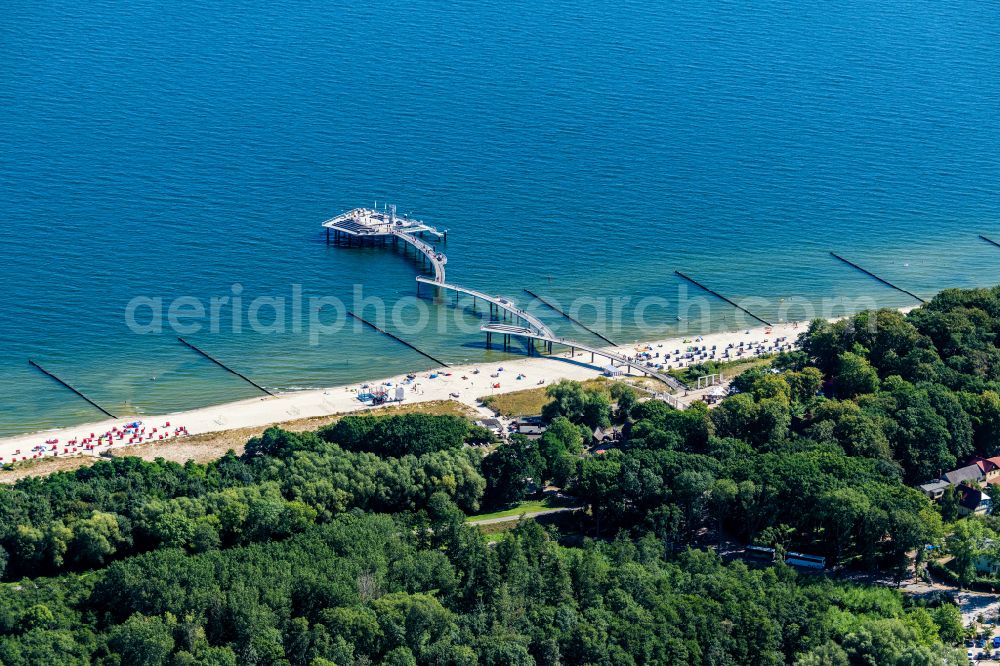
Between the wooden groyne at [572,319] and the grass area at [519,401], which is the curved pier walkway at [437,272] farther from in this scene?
the grass area at [519,401]

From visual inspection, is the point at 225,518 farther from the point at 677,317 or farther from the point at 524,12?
the point at 524,12

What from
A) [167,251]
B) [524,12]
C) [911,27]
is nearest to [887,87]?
[911,27]

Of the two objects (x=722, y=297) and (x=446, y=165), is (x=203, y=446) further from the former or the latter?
(x=446, y=165)

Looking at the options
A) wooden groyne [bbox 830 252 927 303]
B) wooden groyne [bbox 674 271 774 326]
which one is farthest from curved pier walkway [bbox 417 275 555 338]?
wooden groyne [bbox 830 252 927 303]

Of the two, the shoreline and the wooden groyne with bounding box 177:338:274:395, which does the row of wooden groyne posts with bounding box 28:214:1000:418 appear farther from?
the shoreline

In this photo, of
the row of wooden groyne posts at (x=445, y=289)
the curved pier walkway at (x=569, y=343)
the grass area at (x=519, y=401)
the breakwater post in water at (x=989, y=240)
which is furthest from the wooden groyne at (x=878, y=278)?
the grass area at (x=519, y=401)

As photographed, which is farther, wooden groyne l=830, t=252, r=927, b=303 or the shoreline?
wooden groyne l=830, t=252, r=927, b=303

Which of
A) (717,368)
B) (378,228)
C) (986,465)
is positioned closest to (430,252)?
(378,228)
